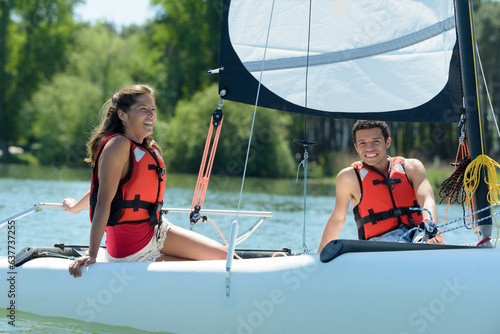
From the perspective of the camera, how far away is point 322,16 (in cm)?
346

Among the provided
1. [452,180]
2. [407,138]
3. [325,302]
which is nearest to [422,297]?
[325,302]

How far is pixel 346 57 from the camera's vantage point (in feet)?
11.2

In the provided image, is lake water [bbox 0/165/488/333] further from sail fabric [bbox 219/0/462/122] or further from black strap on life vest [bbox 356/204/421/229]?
sail fabric [bbox 219/0/462/122]

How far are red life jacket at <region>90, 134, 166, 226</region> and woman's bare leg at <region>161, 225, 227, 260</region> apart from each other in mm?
111

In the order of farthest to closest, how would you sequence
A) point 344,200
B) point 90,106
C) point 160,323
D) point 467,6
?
point 90,106 < point 344,200 < point 467,6 < point 160,323

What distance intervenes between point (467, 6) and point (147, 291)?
1974mm

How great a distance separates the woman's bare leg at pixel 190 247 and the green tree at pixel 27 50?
2814 cm

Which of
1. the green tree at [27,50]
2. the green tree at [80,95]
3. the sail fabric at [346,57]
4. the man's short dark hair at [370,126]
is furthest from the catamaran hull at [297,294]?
the green tree at [27,50]

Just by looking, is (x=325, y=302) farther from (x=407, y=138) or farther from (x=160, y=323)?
(x=407, y=138)

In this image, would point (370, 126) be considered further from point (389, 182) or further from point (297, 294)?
point (297, 294)

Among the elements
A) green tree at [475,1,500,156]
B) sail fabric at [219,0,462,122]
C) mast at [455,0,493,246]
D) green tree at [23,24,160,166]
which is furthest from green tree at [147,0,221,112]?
mast at [455,0,493,246]

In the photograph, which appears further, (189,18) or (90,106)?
(189,18)

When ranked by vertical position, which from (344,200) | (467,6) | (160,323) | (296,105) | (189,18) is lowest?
(160,323)

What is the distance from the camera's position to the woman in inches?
116
